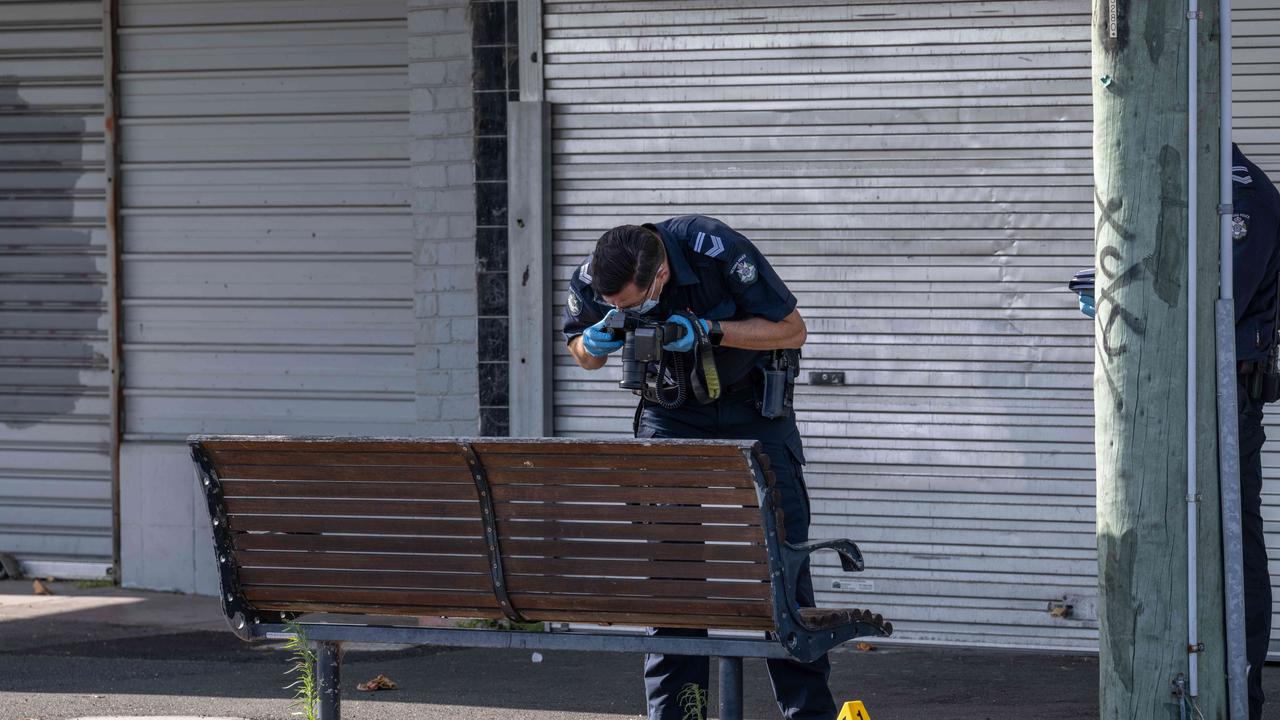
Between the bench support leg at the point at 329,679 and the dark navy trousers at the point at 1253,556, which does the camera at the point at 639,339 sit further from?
the dark navy trousers at the point at 1253,556

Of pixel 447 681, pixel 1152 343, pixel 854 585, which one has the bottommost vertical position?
pixel 447 681

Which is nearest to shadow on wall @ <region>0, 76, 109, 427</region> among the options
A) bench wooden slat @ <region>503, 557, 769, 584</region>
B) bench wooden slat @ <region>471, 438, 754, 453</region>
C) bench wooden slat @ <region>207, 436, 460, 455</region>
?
bench wooden slat @ <region>207, 436, 460, 455</region>

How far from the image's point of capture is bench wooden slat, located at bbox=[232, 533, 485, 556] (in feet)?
14.1

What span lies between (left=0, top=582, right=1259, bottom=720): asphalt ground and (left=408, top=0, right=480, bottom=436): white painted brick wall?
1.34 m

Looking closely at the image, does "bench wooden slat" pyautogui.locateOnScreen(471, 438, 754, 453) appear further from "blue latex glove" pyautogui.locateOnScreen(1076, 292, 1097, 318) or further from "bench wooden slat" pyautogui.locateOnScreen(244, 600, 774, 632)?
"blue latex glove" pyautogui.locateOnScreen(1076, 292, 1097, 318)

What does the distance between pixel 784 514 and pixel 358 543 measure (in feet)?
4.20

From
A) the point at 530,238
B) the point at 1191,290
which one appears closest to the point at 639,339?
the point at 1191,290

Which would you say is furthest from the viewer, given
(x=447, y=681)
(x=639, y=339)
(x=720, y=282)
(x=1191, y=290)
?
(x=447, y=681)

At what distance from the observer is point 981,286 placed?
6.87 metres

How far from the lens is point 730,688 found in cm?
418

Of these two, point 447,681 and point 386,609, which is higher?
point 386,609

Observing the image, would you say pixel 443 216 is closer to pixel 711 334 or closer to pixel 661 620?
pixel 711 334

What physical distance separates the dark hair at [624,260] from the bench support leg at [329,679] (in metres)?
1.28

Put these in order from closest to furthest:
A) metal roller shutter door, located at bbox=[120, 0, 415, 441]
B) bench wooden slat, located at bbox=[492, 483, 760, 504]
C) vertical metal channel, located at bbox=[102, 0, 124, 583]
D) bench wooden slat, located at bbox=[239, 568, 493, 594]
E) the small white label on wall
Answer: bench wooden slat, located at bbox=[492, 483, 760, 504] < bench wooden slat, located at bbox=[239, 568, 493, 594] < the small white label on wall < metal roller shutter door, located at bbox=[120, 0, 415, 441] < vertical metal channel, located at bbox=[102, 0, 124, 583]
